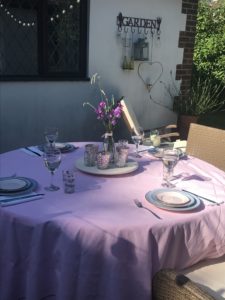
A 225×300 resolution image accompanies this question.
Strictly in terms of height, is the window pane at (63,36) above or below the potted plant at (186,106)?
above

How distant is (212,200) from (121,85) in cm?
347

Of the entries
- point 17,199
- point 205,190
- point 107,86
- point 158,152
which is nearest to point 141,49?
point 107,86

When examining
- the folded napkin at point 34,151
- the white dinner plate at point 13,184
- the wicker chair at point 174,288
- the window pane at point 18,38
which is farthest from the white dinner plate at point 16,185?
the window pane at point 18,38

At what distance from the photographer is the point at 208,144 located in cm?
300

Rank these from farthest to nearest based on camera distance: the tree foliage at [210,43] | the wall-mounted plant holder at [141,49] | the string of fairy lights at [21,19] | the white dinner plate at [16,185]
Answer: the tree foliage at [210,43], the wall-mounted plant holder at [141,49], the string of fairy lights at [21,19], the white dinner plate at [16,185]

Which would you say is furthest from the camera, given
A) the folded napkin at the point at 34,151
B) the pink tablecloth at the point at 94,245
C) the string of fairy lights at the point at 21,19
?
the string of fairy lights at the point at 21,19

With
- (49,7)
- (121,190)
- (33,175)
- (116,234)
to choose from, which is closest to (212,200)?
(121,190)

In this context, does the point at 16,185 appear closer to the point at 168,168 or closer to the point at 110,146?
the point at 110,146

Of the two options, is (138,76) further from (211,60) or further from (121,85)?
(211,60)

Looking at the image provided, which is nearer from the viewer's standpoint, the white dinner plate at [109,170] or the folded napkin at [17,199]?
the folded napkin at [17,199]

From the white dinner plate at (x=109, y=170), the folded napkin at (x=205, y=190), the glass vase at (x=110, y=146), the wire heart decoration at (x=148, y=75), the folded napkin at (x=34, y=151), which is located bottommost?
the folded napkin at (x=205, y=190)

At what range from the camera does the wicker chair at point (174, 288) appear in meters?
1.31

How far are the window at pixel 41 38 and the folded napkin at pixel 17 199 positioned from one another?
2.69m

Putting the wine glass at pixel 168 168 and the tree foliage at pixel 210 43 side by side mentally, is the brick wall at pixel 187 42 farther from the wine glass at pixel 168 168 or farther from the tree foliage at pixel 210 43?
the wine glass at pixel 168 168
